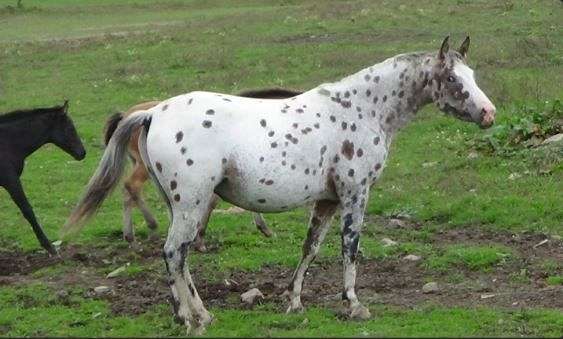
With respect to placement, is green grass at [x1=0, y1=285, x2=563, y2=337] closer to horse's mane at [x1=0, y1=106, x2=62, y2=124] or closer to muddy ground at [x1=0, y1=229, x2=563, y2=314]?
muddy ground at [x1=0, y1=229, x2=563, y2=314]

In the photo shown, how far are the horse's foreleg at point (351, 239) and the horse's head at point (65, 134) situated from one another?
5.49 metres

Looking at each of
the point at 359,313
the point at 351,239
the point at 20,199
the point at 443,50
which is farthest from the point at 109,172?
the point at 20,199

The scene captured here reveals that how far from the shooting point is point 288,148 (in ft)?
28.0

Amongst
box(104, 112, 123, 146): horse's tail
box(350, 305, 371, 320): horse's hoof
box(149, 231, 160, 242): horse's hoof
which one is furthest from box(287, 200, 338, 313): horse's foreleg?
box(149, 231, 160, 242): horse's hoof

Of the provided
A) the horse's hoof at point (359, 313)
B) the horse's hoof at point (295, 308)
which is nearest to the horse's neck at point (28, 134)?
the horse's hoof at point (295, 308)

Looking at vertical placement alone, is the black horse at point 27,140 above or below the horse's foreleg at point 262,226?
above

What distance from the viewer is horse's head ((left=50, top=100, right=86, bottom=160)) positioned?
13213mm

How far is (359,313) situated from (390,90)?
2082 millimetres

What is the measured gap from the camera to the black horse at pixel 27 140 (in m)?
12.2

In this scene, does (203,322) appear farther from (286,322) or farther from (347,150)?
(347,150)

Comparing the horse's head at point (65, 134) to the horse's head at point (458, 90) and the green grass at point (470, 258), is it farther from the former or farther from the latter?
the horse's head at point (458, 90)

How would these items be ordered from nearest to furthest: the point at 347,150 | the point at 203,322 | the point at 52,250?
the point at 203,322, the point at 347,150, the point at 52,250

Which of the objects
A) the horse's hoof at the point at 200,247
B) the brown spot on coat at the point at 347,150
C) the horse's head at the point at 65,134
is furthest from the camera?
the horse's head at the point at 65,134

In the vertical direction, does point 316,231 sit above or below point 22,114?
below
